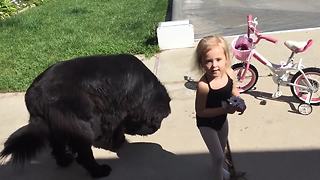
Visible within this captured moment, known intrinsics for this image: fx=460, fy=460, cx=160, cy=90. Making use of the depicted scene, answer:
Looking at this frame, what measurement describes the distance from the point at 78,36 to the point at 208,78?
5311mm

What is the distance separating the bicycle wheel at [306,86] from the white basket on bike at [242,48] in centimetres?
53

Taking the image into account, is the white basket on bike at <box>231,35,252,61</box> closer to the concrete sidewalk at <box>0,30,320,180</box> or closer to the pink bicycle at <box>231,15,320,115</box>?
the pink bicycle at <box>231,15,320,115</box>

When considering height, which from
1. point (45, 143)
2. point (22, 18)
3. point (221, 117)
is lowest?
point (22, 18)

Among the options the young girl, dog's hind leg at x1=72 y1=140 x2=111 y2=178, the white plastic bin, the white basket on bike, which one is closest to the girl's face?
the young girl

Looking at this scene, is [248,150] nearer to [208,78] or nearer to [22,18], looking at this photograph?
[208,78]

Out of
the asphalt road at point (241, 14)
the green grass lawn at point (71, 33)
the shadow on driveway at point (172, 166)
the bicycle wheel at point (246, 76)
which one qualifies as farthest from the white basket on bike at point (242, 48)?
the asphalt road at point (241, 14)

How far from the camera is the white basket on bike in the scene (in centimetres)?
467

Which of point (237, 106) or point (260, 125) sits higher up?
point (237, 106)

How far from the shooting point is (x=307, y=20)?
25.7ft

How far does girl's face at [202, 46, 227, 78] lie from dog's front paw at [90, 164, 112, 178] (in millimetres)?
1348

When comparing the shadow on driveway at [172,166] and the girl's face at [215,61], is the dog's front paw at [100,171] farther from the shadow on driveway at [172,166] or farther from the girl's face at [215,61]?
the girl's face at [215,61]

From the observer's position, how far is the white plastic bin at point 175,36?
267 inches

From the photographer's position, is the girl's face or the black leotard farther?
the black leotard

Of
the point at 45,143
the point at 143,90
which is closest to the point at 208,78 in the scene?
the point at 143,90
